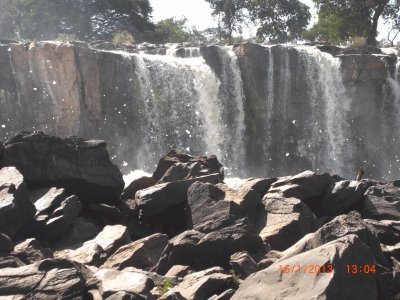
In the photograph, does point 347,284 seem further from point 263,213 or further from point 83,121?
point 83,121

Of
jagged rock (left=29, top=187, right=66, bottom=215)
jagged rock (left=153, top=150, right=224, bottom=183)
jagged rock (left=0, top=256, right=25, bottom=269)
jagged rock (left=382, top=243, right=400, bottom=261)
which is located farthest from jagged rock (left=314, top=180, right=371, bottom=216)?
jagged rock (left=0, top=256, right=25, bottom=269)

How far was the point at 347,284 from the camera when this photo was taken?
18.3 feet

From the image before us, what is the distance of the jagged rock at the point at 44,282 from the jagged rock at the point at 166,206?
11.9 feet

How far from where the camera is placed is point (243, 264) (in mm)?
7129

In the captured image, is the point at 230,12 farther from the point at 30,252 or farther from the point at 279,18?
the point at 30,252

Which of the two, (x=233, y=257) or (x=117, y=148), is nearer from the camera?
(x=233, y=257)

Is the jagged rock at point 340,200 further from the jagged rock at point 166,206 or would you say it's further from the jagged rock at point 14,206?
the jagged rock at point 14,206

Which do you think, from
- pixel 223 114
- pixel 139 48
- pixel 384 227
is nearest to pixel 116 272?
pixel 384 227

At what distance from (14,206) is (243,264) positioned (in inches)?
146

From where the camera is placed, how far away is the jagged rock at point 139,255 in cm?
795

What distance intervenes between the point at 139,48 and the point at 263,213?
62.7 feet

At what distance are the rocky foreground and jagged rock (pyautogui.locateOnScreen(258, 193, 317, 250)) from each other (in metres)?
0.02
